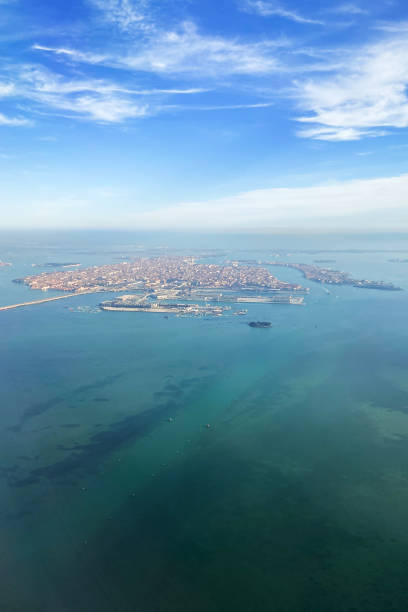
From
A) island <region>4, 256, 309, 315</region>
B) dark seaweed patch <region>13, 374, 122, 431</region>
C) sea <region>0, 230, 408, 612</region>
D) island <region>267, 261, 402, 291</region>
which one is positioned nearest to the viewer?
sea <region>0, 230, 408, 612</region>

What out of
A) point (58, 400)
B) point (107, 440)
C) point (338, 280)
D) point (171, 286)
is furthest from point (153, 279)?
point (107, 440)

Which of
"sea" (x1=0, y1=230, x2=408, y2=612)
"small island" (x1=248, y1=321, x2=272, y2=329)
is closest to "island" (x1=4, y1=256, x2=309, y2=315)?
"small island" (x1=248, y1=321, x2=272, y2=329)

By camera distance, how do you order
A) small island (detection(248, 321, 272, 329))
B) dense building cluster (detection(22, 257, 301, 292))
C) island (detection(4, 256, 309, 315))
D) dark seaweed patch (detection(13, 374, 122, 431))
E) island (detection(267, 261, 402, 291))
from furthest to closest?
1. island (detection(267, 261, 402, 291))
2. dense building cluster (detection(22, 257, 301, 292))
3. island (detection(4, 256, 309, 315))
4. small island (detection(248, 321, 272, 329))
5. dark seaweed patch (detection(13, 374, 122, 431))

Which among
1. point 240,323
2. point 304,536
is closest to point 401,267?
point 240,323

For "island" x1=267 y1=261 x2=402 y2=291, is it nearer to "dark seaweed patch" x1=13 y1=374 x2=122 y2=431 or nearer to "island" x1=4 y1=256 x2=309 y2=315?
"island" x1=4 y1=256 x2=309 y2=315

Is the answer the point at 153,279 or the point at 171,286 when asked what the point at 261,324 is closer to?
the point at 171,286
